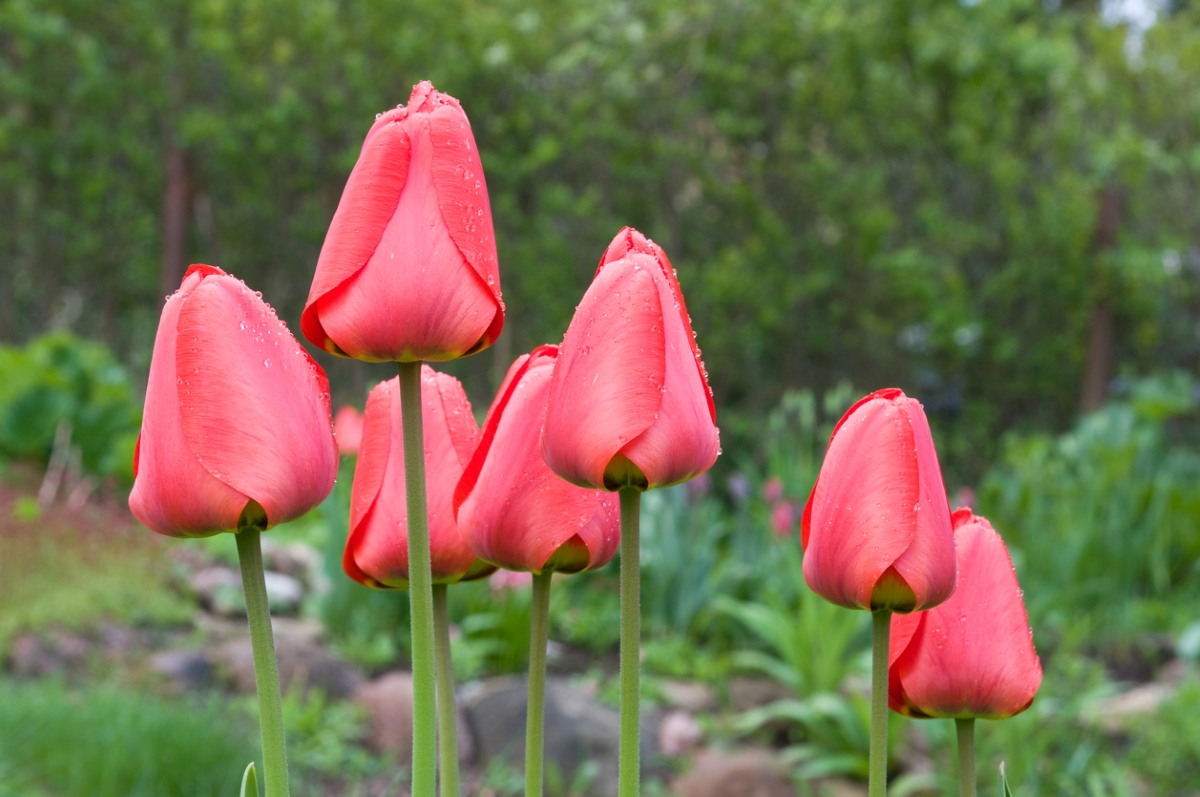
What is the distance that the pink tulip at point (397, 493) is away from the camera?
0.65 meters

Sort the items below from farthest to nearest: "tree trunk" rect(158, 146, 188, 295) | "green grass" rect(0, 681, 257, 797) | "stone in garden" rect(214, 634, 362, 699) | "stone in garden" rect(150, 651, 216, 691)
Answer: "tree trunk" rect(158, 146, 188, 295), "stone in garden" rect(214, 634, 362, 699), "stone in garden" rect(150, 651, 216, 691), "green grass" rect(0, 681, 257, 797)

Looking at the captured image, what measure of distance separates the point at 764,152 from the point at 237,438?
6.17m

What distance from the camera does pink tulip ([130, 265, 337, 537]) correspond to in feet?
1.70

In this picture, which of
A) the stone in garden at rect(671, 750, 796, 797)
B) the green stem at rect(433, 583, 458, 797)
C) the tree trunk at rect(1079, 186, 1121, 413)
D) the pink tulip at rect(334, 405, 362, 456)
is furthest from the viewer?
the tree trunk at rect(1079, 186, 1121, 413)

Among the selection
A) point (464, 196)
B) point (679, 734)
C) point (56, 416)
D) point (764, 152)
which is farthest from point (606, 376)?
point (764, 152)

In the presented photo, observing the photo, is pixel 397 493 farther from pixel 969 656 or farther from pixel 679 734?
pixel 679 734

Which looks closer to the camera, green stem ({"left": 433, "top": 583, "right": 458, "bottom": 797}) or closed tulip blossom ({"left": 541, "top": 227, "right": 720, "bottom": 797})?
closed tulip blossom ({"left": 541, "top": 227, "right": 720, "bottom": 797})

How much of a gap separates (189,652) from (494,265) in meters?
3.47

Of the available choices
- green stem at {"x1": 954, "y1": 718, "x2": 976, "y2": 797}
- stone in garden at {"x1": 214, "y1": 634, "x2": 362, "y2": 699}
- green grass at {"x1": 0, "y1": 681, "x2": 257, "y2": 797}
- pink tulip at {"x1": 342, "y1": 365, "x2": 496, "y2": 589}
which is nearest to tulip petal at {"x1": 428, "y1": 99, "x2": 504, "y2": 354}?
pink tulip at {"x1": 342, "y1": 365, "x2": 496, "y2": 589}

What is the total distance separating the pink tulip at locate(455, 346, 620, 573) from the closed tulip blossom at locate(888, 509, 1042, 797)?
180 mm

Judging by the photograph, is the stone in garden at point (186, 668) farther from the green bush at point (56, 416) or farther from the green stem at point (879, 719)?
the green stem at point (879, 719)

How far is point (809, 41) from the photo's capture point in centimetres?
614

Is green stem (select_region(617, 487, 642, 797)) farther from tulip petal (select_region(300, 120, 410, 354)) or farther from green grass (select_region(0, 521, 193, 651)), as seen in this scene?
green grass (select_region(0, 521, 193, 651))

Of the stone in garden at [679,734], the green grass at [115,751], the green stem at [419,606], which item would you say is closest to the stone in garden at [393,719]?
the stone in garden at [679,734]
